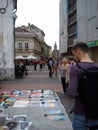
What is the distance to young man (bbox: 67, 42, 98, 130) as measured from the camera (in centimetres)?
399

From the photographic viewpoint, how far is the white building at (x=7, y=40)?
79.3 ft

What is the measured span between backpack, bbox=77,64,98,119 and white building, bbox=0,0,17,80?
20206mm

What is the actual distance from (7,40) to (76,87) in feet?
68.4

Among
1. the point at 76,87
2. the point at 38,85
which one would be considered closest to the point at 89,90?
the point at 76,87

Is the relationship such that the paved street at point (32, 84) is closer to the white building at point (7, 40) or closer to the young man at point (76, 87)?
the white building at point (7, 40)

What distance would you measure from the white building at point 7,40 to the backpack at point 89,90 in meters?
20.2

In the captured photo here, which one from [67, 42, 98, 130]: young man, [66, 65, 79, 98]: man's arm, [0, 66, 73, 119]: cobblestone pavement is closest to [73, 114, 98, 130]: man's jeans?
[67, 42, 98, 130]: young man

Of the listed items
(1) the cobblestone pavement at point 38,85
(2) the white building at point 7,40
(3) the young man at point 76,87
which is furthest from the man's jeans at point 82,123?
(2) the white building at point 7,40

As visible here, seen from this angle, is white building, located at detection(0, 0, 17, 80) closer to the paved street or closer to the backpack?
the paved street

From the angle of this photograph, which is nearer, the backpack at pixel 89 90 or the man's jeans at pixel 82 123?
the backpack at pixel 89 90

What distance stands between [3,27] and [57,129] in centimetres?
1768

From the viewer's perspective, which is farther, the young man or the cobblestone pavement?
the cobblestone pavement

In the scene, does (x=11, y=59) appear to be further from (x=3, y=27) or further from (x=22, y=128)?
(x=22, y=128)

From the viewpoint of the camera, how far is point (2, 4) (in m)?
24.6
